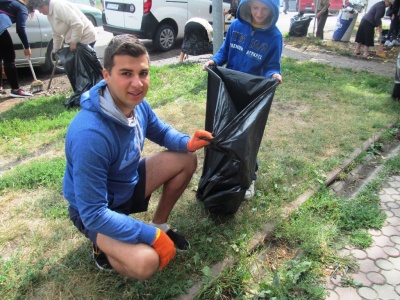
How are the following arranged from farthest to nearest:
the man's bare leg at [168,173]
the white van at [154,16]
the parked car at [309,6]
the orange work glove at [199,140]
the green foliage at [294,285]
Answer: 1. the parked car at [309,6]
2. the white van at [154,16]
3. the man's bare leg at [168,173]
4. the orange work glove at [199,140]
5. the green foliage at [294,285]

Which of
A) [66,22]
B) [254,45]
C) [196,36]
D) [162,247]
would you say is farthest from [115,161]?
[196,36]

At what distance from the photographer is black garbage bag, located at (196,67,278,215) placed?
192cm

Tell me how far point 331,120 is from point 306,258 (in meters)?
2.51

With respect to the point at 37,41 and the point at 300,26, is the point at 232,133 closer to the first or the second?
the point at 37,41

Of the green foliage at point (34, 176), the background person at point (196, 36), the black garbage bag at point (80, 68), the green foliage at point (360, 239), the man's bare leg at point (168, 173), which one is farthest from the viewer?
the background person at point (196, 36)

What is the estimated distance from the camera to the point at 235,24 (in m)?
2.63

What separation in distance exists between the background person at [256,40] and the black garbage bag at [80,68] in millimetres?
2512

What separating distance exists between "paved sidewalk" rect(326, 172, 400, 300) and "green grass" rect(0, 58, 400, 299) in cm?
8

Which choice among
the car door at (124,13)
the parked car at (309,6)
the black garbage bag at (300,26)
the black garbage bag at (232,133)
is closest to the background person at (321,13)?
the black garbage bag at (300,26)

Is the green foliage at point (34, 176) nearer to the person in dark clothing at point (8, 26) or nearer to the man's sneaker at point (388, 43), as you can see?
the person in dark clothing at point (8, 26)

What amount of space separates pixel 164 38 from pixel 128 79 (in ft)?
21.5

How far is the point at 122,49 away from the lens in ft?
5.28

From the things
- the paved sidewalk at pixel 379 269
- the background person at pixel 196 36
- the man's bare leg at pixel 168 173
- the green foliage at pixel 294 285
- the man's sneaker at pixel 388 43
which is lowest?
the paved sidewalk at pixel 379 269

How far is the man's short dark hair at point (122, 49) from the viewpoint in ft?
5.28
